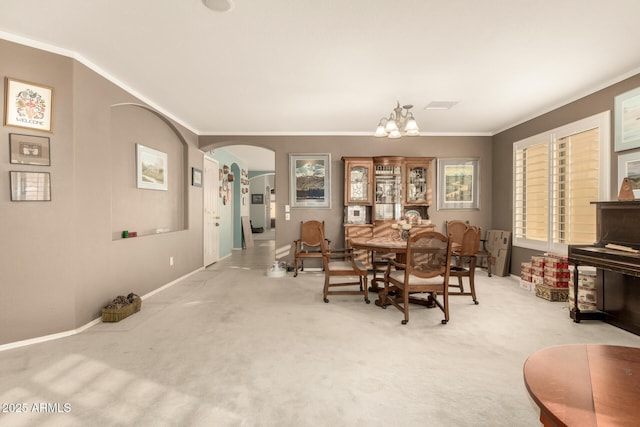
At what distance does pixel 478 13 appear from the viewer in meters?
2.32

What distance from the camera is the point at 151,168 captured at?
14.4 feet

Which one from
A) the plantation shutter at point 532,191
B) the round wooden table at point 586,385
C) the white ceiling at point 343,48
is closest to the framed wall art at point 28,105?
the white ceiling at point 343,48

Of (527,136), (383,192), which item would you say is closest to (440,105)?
(527,136)

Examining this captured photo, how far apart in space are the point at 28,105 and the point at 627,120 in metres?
5.96

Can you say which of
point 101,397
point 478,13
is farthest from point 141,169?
point 478,13

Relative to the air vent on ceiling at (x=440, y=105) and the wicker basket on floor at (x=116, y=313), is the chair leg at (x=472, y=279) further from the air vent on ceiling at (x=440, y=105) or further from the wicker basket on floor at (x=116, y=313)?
the wicker basket on floor at (x=116, y=313)

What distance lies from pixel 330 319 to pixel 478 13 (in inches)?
120

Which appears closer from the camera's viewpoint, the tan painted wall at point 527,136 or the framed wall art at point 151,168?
the tan painted wall at point 527,136

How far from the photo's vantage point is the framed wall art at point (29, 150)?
2.62 meters

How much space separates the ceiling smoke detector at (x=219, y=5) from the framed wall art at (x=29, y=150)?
6.44 feet

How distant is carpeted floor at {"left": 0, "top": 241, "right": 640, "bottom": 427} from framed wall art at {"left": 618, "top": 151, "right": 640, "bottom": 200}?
149cm

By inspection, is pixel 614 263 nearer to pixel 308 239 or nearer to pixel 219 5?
pixel 219 5

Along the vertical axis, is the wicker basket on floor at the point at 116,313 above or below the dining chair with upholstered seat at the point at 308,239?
below

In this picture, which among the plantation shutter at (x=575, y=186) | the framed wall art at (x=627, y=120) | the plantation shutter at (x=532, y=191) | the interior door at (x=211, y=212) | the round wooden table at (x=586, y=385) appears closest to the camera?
the round wooden table at (x=586, y=385)
